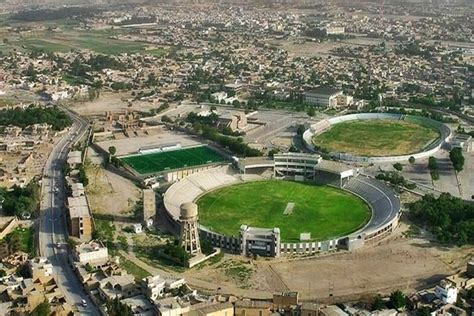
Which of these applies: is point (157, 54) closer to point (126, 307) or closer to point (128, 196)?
point (128, 196)

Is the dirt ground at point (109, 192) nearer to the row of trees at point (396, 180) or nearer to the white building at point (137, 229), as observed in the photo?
the white building at point (137, 229)

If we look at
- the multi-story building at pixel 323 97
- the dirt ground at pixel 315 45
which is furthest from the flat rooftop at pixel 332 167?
the dirt ground at pixel 315 45

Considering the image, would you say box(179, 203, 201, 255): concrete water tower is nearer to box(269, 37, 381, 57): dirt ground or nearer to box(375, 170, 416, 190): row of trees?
box(375, 170, 416, 190): row of trees

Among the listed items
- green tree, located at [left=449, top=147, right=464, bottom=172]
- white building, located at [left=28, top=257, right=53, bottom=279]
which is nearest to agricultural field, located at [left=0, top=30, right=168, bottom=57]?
green tree, located at [left=449, top=147, right=464, bottom=172]

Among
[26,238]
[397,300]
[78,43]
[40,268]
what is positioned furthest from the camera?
[78,43]

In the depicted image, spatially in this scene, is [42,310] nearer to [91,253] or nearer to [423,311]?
[91,253]

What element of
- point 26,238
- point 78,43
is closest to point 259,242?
point 26,238

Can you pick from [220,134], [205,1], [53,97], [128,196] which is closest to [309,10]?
[205,1]
